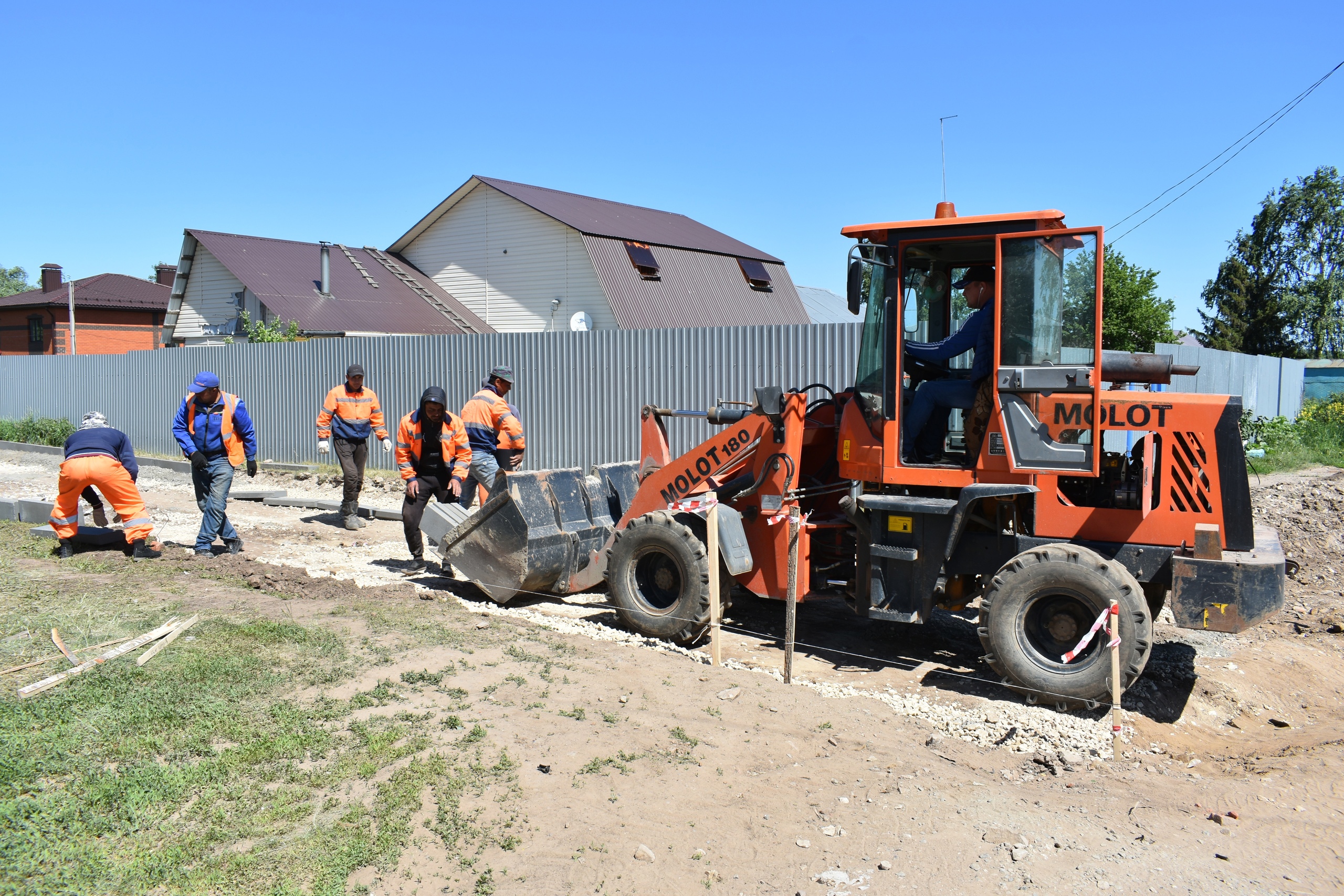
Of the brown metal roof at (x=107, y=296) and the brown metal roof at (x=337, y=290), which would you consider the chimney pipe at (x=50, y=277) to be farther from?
the brown metal roof at (x=337, y=290)

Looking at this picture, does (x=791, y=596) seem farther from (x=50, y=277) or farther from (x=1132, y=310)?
(x=50, y=277)

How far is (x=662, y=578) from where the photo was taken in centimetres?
721

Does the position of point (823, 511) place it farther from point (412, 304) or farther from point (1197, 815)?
point (412, 304)

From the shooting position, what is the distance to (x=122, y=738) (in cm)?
456

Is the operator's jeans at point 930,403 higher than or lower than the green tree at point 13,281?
lower

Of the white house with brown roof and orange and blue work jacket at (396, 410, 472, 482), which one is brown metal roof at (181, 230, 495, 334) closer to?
the white house with brown roof

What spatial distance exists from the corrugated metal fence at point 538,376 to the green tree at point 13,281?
2890 inches

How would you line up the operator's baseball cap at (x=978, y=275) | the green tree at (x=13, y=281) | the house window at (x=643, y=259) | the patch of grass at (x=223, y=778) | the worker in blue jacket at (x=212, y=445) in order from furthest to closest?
1. the green tree at (x=13, y=281)
2. the house window at (x=643, y=259)
3. the worker in blue jacket at (x=212, y=445)
4. the operator's baseball cap at (x=978, y=275)
5. the patch of grass at (x=223, y=778)

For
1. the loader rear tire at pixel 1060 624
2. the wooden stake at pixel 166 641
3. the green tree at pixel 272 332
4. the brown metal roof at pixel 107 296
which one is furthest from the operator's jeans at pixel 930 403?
the brown metal roof at pixel 107 296

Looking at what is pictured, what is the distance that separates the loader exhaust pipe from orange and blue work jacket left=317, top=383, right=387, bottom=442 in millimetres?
8253

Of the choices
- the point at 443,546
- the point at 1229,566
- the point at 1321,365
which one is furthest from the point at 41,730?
the point at 1321,365

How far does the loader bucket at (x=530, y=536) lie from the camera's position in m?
7.70

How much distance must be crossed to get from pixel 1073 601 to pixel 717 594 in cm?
228

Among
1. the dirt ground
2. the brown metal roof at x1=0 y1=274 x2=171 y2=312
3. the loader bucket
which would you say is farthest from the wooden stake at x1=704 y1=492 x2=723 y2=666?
the brown metal roof at x1=0 y1=274 x2=171 y2=312
